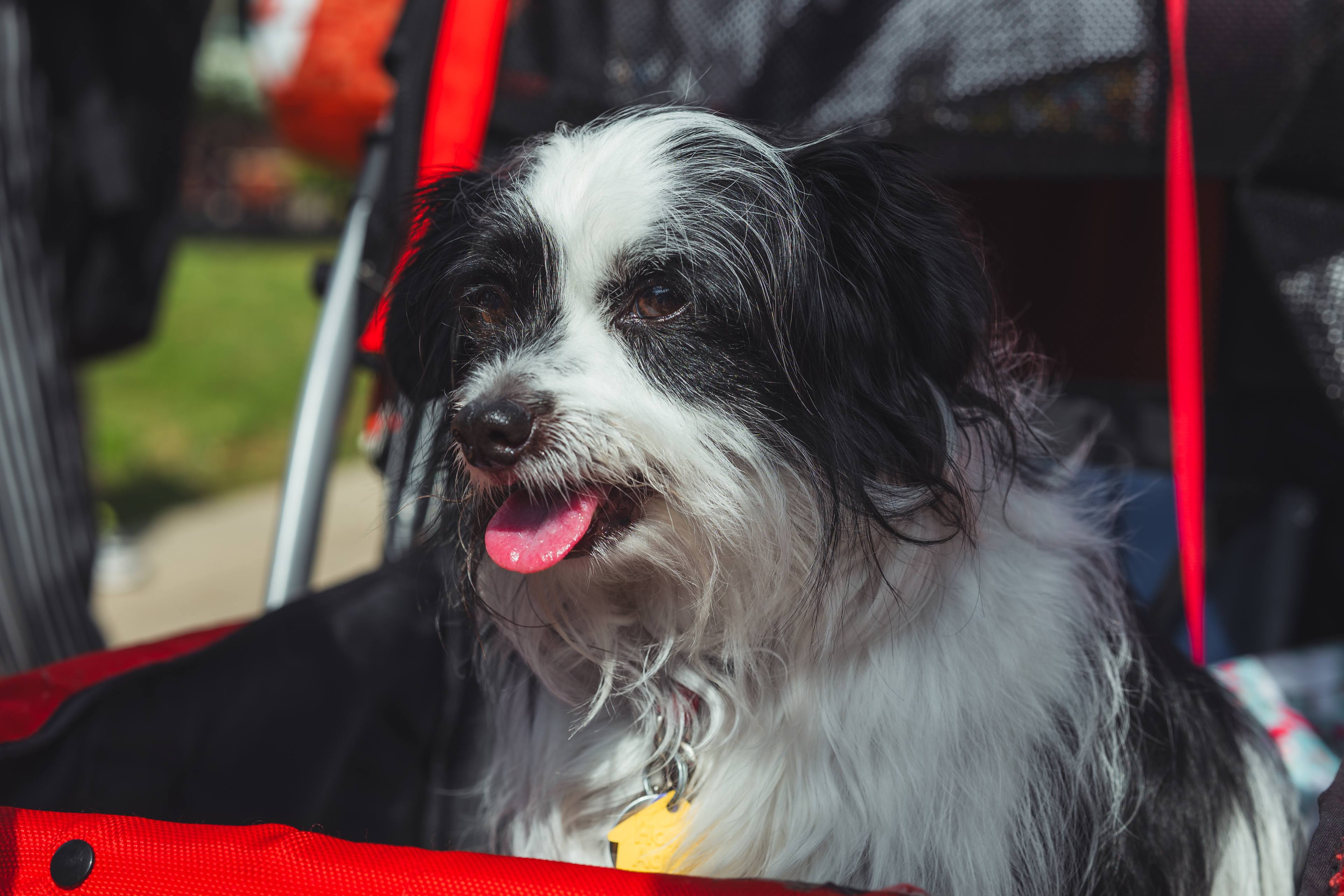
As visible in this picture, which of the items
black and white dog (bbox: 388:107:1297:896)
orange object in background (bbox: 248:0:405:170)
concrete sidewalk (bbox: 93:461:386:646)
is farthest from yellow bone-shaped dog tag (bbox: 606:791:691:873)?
orange object in background (bbox: 248:0:405:170)

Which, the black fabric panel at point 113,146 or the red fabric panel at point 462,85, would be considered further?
the black fabric panel at point 113,146

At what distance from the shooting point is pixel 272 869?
3.31 feet

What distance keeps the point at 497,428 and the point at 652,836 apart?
0.55m

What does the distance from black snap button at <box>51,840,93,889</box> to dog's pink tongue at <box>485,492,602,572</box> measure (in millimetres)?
491

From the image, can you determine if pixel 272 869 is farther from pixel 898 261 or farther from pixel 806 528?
pixel 898 261

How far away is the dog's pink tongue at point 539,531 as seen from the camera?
1270 millimetres

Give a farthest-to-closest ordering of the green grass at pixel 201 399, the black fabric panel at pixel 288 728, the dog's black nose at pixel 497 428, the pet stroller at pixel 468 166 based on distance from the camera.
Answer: the green grass at pixel 201 399
the pet stroller at pixel 468 166
the black fabric panel at pixel 288 728
the dog's black nose at pixel 497 428

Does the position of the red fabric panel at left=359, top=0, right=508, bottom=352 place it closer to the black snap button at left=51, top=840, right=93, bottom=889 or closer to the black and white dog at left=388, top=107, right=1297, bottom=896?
the black and white dog at left=388, top=107, right=1297, bottom=896

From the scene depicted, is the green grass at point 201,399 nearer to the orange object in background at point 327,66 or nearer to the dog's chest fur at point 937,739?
the orange object in background at point 327,66

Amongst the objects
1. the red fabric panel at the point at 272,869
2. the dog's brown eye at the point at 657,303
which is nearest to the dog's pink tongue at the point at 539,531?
the dog's brown eye at the point at 657,303

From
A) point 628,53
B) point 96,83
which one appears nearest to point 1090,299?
point 628,53

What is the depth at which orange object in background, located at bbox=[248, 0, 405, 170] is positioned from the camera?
199 inches

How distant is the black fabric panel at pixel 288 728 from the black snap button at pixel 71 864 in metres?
0.28

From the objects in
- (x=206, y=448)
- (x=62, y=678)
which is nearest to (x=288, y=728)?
(x=62, y=678)
